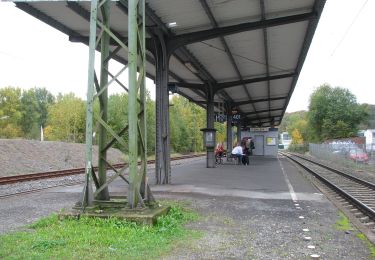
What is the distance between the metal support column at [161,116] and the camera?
627 inches

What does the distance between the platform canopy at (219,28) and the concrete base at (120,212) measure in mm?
5682

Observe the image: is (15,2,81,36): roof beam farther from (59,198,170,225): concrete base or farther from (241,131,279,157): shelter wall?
(241,131,279,157): shelter wall

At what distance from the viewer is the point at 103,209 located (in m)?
8.45

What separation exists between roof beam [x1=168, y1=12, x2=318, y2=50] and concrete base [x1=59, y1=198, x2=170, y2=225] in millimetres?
8380

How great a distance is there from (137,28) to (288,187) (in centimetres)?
873

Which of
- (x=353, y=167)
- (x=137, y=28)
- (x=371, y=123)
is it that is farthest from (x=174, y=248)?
(x=371, y=123)

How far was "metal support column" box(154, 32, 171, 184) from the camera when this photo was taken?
1592cm

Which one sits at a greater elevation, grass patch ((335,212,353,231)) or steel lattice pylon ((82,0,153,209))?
steel lattice pylon ((82,0,153,209))

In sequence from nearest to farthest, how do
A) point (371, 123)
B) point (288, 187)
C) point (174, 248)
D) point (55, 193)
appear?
point (174, 248), point (55, 193), point (288, 187), point (371, 123)

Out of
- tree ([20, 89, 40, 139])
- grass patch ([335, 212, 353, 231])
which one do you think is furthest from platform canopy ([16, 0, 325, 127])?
tree ([20, 89, 40, 139])

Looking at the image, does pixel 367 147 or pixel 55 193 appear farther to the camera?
pixel 367 147

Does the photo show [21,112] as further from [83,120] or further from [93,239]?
[93,239]

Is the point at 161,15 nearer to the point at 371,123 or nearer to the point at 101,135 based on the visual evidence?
the point at 101,135

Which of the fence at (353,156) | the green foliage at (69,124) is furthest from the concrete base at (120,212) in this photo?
the green foliage at (69,124)
